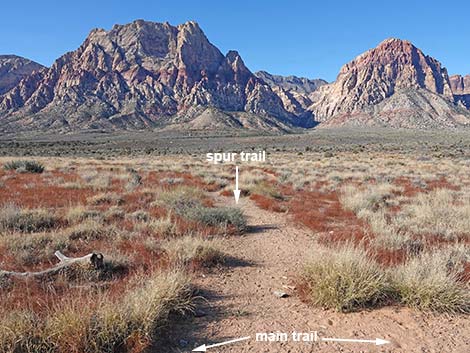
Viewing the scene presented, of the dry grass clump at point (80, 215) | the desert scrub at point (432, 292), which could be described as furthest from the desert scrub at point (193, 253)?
the dry grass clump at point (80, 215)

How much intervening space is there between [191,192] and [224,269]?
8217 millimetres

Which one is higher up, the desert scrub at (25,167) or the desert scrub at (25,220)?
the desert scrub at (25,167)

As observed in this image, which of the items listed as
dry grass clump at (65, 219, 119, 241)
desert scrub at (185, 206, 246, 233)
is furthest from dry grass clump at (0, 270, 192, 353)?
desert scrub at (185, 206, 246, 233)

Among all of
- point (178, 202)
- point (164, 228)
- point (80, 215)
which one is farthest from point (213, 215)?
point (80, 215)

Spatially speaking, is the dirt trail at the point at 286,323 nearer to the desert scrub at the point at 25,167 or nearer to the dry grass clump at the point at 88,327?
the dry grass clump at the point at 88,327

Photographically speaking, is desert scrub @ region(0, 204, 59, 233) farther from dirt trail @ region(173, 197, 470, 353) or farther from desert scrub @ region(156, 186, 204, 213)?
dirt trail @ region(173, 197, 470, 353)

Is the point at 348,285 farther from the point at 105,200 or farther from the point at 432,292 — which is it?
the point at 105,200

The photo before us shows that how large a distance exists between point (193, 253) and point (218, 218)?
329 cm

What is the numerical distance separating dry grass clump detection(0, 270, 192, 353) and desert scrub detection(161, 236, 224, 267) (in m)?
2.06

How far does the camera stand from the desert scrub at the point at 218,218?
9.38m

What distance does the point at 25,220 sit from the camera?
8234 mm

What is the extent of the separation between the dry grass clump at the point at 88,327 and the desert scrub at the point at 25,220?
4702 mm

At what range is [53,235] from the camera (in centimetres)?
732

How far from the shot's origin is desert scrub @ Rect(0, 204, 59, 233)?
26.1 ft
